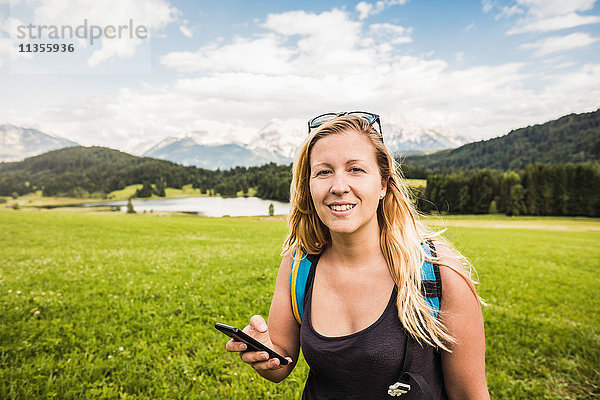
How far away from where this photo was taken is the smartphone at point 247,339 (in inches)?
80.0

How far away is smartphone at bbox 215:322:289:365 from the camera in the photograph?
6.66 ft

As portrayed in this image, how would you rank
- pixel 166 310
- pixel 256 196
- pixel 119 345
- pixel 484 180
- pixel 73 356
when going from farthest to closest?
pixel 256 196, pixel 484 180, pixel 166 310, pixel 119 345, pixel 73 356

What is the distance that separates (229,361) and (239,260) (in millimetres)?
8715

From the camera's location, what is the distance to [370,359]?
2086mm

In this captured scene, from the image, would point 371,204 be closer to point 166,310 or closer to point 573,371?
point 573,371

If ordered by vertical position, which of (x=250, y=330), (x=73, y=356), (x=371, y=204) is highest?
(x=371, y=204)

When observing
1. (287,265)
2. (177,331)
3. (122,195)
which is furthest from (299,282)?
(122,195)

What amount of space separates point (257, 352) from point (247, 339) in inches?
6.8

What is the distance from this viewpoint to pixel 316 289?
2.47 m

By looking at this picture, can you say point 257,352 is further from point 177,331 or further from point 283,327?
point 177,331

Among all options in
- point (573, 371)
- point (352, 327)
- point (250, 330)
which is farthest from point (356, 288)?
point (573, 371)

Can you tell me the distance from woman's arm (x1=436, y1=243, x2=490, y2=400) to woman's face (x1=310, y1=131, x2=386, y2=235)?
0.61 metres

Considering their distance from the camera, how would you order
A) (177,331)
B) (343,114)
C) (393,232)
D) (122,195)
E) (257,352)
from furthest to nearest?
(122,195) < (177,331) < (343,114) < (393,232) < (257,352)

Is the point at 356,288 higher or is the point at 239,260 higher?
the point at 356,288
